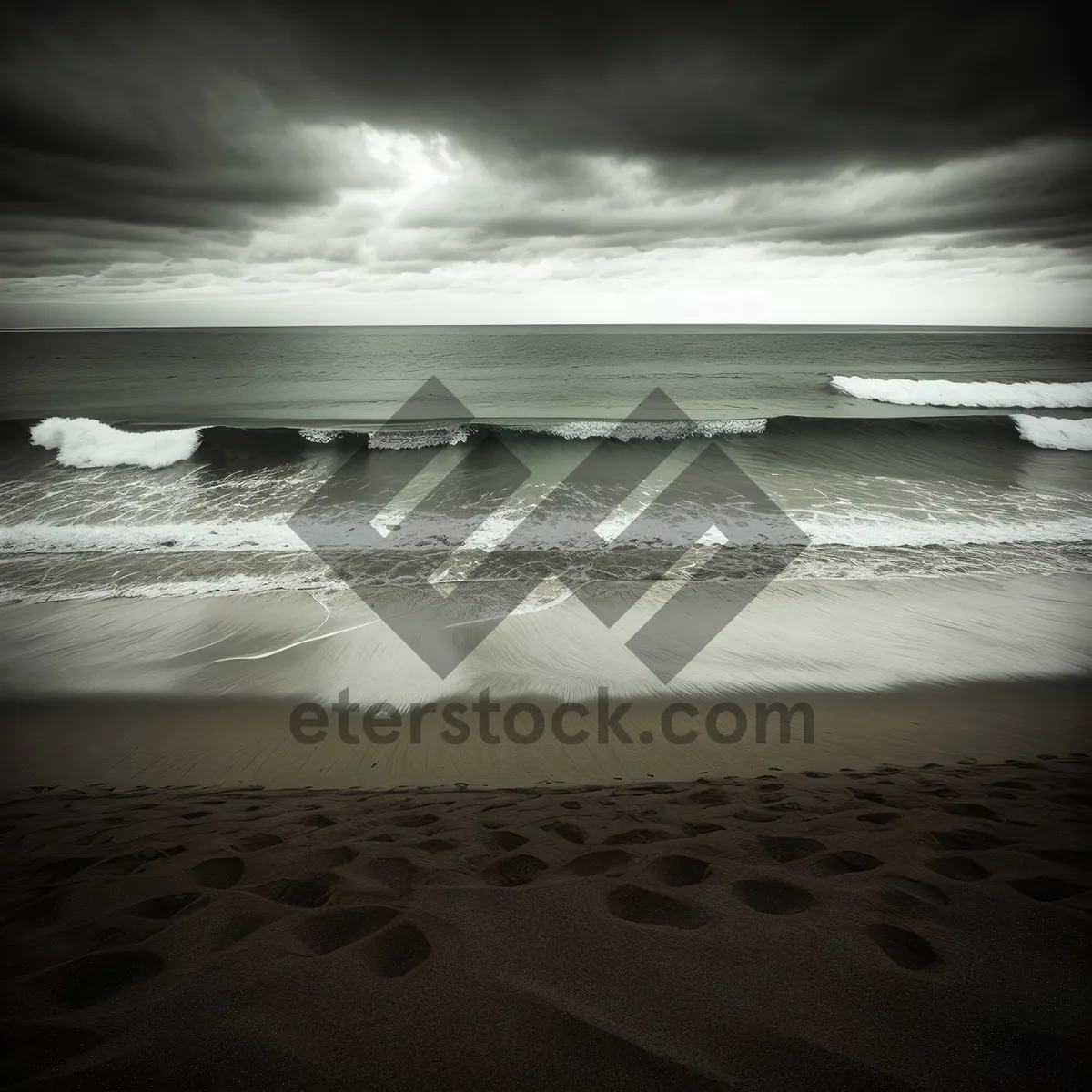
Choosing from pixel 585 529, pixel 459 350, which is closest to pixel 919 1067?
pixel 585 529

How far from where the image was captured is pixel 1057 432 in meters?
17.1

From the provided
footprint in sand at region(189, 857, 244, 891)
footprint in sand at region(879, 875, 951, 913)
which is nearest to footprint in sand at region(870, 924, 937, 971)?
footprint in sand at region(879, 875, 951, 913)

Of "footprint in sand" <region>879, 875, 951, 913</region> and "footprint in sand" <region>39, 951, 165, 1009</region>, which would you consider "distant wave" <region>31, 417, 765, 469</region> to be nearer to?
"footprint in sand" <region>39, 951, 165, 1009</region>

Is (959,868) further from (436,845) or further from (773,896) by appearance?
(436,845)

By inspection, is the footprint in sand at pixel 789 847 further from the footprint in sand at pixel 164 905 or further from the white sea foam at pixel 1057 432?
the white sea foam at pixel 1057 432

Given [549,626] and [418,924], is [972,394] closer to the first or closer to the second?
[549,626]

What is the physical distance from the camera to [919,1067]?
4.21 ft

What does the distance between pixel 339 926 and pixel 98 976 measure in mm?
689

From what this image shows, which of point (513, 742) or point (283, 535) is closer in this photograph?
point (513, 742)

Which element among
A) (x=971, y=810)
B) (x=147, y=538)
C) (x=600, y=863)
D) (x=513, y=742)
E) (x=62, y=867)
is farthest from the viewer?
(x=147, y=538)

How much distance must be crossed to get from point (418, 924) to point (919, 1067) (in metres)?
1.42

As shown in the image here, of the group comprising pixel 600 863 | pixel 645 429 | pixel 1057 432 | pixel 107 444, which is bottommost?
pixel 600 863

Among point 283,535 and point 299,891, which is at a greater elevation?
point 283,535

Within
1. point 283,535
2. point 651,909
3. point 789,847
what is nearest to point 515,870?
point 651,909
